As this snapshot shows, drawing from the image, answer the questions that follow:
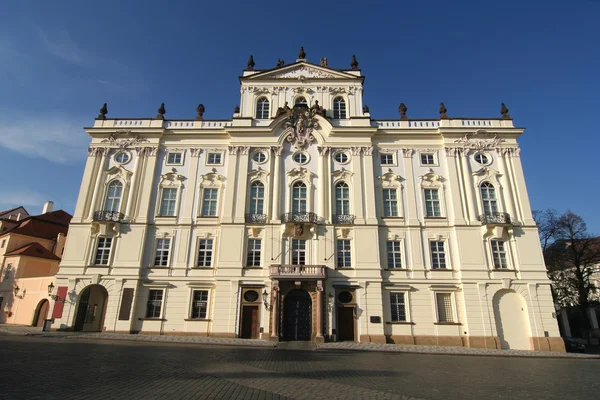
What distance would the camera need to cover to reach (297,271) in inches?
1037

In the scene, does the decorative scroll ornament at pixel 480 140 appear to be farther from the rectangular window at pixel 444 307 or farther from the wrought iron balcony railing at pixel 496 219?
the rectangular window at pixel 444 307

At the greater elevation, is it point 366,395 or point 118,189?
point 118,189

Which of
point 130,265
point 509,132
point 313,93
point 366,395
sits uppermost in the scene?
point 313,93

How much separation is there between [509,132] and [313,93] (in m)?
17.8

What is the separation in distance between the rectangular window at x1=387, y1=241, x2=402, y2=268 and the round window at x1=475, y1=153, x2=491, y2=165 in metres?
10.6

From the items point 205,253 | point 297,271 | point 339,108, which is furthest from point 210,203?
point 339,108

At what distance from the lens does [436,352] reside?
71.0ft

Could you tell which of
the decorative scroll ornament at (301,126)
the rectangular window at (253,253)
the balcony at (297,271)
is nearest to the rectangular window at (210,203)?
the rectangular window at (253,253)

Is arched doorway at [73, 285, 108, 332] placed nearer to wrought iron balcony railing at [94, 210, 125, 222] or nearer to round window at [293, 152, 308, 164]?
wrought iron balcony railing at [94, 210, 125, 222]

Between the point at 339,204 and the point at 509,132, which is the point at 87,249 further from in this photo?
the point at 509,132

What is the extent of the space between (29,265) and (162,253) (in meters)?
21.7

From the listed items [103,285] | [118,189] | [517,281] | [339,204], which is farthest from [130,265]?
[517,281]

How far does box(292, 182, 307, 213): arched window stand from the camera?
29.3m

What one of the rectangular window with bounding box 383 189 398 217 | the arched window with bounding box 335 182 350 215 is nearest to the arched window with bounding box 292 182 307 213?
the arched window with bounding box 335 182 350 215
